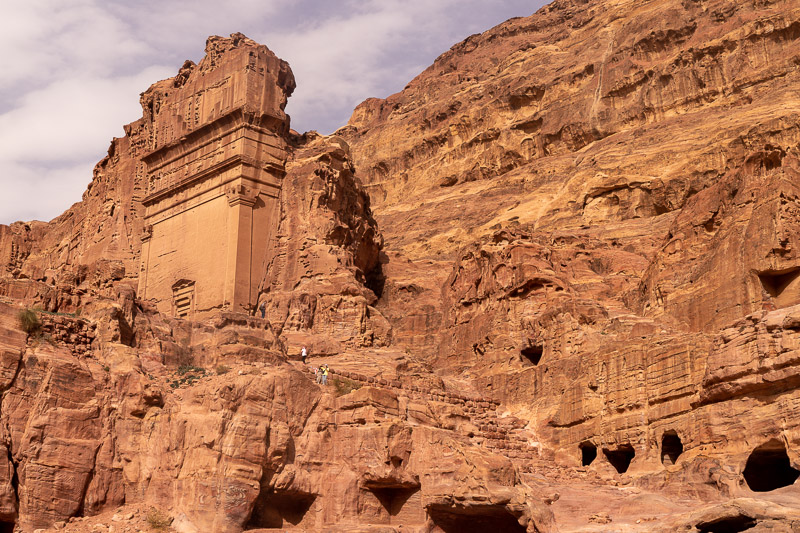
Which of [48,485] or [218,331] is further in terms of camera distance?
[218,331]

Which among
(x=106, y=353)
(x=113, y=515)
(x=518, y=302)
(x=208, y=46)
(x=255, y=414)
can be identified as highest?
(x=208, y=46)

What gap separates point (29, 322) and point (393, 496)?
8.90 m

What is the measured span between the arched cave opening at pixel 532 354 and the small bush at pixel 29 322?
1620cm

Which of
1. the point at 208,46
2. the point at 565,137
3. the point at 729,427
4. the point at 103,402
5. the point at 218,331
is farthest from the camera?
the point at 565,137

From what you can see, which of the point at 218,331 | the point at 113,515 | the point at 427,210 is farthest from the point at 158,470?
the point at 427,210

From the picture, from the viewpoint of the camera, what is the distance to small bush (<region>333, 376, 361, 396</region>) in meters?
26.5

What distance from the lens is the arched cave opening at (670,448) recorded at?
2731 cm

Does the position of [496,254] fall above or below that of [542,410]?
above

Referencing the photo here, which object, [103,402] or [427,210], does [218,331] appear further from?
[427,210]

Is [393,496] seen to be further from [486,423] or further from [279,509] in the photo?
[486,423]

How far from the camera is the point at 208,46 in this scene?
43.8 meters

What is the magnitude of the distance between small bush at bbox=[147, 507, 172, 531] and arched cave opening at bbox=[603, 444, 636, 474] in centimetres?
1243

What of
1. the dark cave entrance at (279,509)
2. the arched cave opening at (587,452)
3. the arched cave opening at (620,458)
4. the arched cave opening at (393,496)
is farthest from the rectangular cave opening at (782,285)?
the dark cave entrance at (279,509)

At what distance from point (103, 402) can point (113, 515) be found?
249cm
